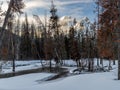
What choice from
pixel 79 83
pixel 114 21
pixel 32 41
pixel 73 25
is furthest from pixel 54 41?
pixel 79 83

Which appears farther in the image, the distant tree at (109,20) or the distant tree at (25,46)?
A: the distant tree at (25,46)

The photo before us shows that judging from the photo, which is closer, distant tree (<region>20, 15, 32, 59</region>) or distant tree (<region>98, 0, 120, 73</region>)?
→ distant tree (<region>98, 0, 120, 73</region>)

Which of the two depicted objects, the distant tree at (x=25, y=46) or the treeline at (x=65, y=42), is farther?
the distant tree at (x=25, y=46)

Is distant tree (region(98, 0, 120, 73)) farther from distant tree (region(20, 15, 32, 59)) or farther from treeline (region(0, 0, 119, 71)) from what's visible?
distant tree (region(20, 15, 32, 59))

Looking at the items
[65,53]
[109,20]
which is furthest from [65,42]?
[109,20]

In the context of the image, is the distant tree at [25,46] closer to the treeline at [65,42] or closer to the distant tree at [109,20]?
the treeline at [65,42]

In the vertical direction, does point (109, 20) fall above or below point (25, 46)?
above

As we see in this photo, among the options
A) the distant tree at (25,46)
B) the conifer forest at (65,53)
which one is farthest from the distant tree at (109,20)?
the distant tree at (25,46)

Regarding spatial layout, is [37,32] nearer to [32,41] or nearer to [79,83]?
[32,41]

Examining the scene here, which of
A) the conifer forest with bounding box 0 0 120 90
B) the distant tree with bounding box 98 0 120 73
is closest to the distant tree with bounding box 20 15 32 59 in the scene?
the conifer forest with bounding box 0 0 120 90

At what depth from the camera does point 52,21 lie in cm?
5603

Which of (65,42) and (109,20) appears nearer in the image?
(109,20)

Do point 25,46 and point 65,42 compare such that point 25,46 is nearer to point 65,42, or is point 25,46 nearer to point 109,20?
point 65,42

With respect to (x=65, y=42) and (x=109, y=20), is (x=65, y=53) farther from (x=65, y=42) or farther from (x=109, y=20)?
(x=109, y=20)
